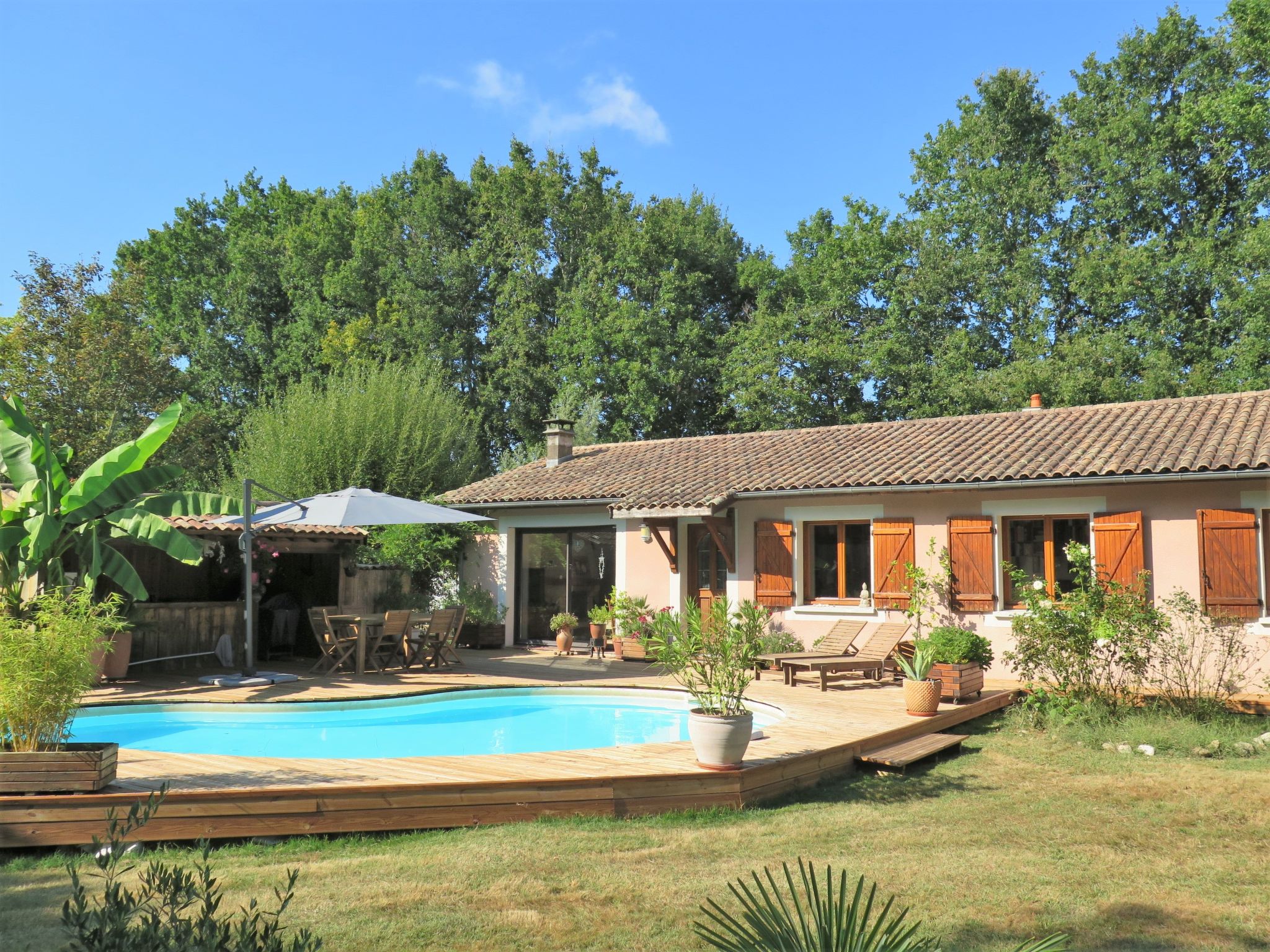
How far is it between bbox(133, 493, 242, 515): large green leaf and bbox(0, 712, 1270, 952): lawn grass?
682cm

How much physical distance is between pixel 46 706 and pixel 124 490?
5.73 meters

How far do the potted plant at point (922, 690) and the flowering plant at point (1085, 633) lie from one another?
1.23 metres

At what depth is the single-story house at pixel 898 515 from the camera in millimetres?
11938

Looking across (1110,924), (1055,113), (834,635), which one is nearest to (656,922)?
(1110,924)

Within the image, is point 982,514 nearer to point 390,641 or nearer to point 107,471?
point 390,641

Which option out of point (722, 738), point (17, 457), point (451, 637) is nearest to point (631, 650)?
point (451, 637)

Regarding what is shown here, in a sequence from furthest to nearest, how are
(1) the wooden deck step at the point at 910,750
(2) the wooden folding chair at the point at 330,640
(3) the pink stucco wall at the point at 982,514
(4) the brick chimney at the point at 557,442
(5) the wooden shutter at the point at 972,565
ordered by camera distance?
1. (4) the brick chimney at the point at 557,442
2. (2) the wooden folding chair at the point at 330,640
3. (5) the wooden shutter at the point at 972,565
4. (3) the pink stucco wall at the point at 982,514
5. (1) the wooden deck step at the point at 910,750

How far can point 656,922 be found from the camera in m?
4.85

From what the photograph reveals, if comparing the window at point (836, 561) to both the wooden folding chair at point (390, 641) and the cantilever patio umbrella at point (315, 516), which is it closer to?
the cantilever patio umbrella at point (315, 516)

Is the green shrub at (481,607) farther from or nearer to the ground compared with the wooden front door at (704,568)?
nearer to the ground

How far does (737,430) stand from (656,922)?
2711 cm

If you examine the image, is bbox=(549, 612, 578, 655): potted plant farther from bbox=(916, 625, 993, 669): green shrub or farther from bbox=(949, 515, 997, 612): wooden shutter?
bbox=(916, 625, 993, 669): green shrub

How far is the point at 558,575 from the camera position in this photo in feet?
60.2


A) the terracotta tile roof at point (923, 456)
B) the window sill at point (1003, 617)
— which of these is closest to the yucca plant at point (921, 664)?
the window sill at point (1003, 617)
